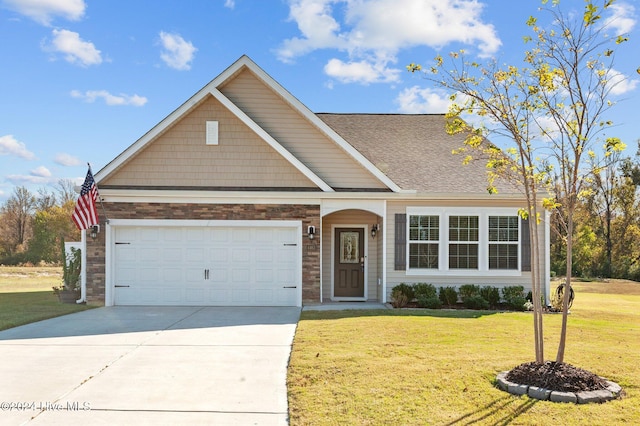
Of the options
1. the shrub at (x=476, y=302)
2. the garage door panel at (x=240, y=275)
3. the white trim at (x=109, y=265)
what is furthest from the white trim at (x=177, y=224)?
the shrub at (x=476, y=302)

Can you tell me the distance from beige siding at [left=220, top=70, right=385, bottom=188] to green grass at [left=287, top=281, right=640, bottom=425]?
154 inches

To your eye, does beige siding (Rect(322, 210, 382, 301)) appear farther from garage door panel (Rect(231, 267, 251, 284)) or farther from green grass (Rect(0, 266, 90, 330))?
green grass (Rect(0, 266, 90, 330))

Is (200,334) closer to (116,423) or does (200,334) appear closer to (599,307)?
(116,423)

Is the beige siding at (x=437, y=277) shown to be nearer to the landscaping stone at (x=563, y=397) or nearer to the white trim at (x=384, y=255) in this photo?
the white trim at (x=384, y=255)

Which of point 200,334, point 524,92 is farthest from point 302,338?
point 524,92

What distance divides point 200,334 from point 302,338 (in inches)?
80.6

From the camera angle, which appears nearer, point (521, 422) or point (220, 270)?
point (521, 422)

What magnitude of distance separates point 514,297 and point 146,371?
1032 cm

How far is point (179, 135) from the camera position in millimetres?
14953

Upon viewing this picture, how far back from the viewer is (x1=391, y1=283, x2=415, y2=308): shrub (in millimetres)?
14477

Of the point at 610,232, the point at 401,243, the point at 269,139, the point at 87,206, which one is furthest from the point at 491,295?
the point at 610,232

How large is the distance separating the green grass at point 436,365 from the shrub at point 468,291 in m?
1.35

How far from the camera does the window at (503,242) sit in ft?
50.3

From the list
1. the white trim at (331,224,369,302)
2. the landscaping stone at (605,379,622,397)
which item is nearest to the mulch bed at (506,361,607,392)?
the landscaping stone at (605,379,622,397)
